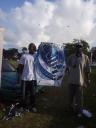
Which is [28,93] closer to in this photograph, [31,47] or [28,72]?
[28,72]

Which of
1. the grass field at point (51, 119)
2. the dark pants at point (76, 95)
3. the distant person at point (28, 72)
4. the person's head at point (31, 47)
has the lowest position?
the grass field at point (51, 119)

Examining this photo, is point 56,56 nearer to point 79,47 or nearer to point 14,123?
point 79,47

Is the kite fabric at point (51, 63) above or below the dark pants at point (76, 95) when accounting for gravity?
above

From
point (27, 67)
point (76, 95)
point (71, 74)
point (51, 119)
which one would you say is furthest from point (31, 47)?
point (51, 119)

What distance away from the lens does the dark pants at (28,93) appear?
10218 mm

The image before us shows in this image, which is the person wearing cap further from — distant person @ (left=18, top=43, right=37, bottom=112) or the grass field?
distant person @ (left=18, top=43, right=37, bottom=112)

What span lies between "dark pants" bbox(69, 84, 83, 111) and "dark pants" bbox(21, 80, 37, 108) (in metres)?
0.97

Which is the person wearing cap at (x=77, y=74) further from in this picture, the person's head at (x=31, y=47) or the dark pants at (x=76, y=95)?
the person's head at (x=31, y=47)

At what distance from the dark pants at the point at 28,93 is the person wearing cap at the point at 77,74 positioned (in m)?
0.97

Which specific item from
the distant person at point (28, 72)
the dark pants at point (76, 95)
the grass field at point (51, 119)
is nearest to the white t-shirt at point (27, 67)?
the distant person at point (28, 72)

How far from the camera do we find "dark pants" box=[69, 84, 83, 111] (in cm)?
1020

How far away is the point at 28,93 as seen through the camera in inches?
413

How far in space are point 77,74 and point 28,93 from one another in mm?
1461

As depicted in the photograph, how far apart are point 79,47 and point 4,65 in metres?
4.43
